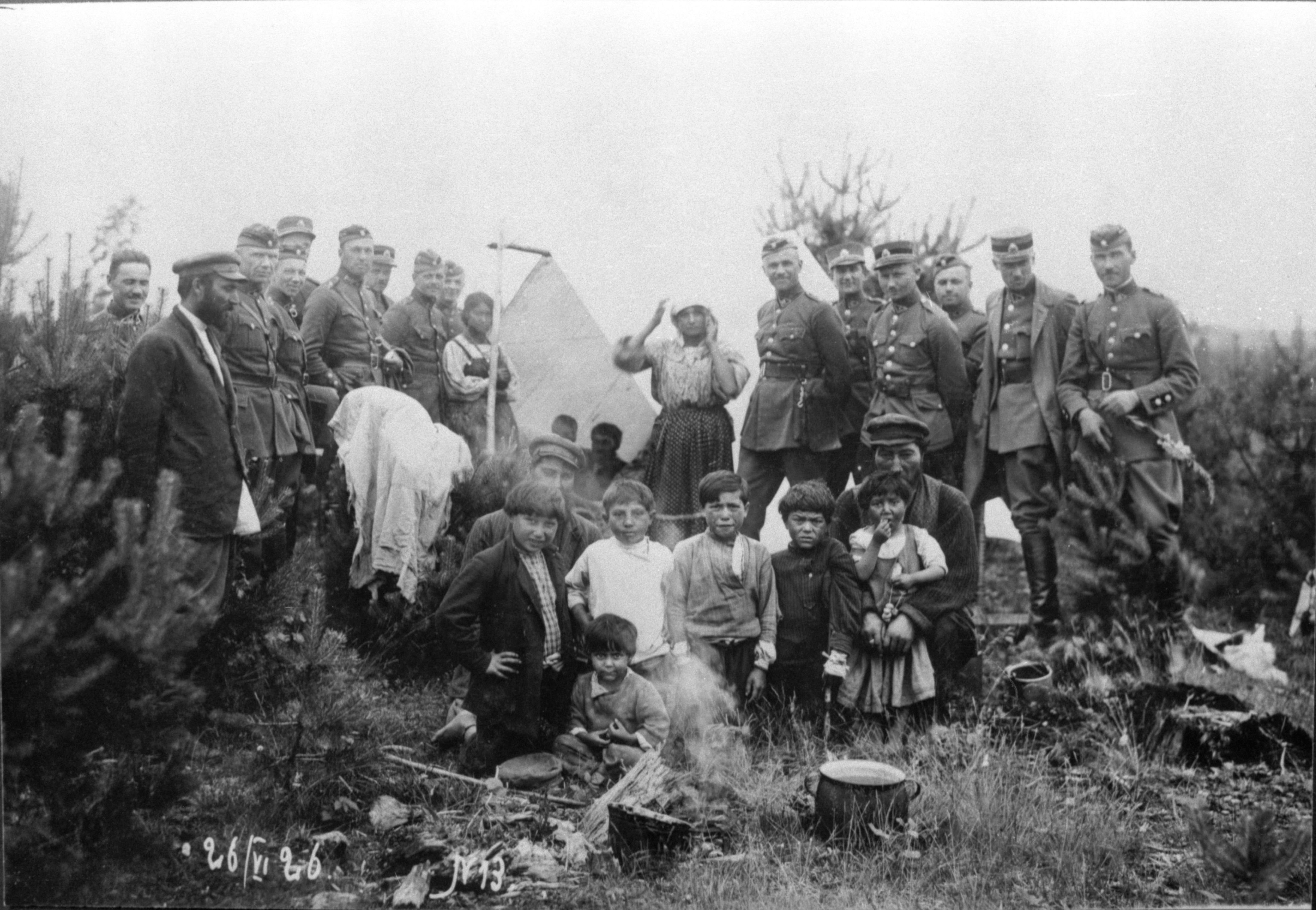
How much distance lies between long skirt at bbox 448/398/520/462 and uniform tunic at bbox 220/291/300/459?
72 cm

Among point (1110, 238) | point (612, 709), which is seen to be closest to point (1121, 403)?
point (1110, 238)

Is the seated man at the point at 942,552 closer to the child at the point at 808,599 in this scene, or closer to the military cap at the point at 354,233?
the child at the point at 808,599

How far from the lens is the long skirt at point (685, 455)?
16.8 feet

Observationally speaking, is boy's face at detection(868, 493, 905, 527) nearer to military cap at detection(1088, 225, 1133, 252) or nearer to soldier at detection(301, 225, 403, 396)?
military cap at detection(1088, 225, 1133, 252)

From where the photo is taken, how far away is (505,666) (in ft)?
16.0

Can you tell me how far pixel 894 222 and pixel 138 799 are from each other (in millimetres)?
4018

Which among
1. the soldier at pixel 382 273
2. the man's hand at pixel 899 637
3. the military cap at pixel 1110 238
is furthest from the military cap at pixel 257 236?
the military cap at pixel 1110 238

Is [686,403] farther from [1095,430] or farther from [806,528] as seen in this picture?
[1095,430]

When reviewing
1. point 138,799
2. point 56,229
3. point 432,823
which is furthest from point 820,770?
point 56,229

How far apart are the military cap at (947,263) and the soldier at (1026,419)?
0.49ft

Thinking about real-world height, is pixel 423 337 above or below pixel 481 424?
above

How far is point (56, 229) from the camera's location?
16.3ft

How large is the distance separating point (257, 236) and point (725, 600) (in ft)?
8.60

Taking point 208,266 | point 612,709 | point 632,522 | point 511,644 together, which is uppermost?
point 208,266
